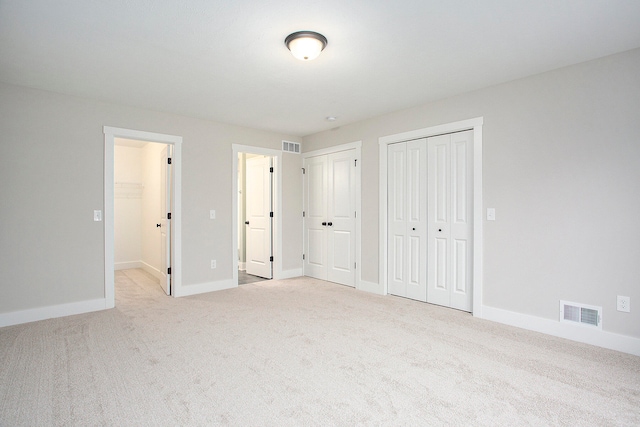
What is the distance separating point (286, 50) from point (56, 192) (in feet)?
9.89

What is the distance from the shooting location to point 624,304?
2797 millimetres

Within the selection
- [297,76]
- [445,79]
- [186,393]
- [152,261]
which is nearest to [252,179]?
[152,261]

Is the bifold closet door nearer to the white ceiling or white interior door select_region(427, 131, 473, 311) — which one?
white interior door select_region(427, 131, 473, 311)

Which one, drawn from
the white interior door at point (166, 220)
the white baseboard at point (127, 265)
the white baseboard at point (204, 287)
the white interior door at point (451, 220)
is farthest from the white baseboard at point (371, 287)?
the white baseboard at point (127, 265)

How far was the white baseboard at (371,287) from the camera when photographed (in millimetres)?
4741

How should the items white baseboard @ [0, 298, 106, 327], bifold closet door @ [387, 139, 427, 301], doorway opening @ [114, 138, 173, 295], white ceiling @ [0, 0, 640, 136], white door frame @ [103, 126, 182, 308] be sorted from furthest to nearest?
1. doorway opening @ [114, 138, 173, 295]
2. bifold closet door @ [387, 139, 427, 301]
3. white door frame @ [103, 126, 182, 308]
4. white baseboard @ [0, 298, 106, 327]
5. white ceiling @ [0, 0, 640, 136]

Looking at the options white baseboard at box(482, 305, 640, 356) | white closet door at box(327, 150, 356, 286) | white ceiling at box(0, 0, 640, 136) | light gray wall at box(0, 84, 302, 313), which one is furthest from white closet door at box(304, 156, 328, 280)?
white baseboard at box(482, 305, 640, 356)

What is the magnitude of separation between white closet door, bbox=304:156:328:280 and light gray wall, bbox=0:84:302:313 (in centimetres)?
200

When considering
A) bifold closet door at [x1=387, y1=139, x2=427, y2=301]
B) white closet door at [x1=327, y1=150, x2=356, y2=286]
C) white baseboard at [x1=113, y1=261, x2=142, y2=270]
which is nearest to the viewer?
bifold closet door at [x1=387, y1=139, x2=427, y2=301]

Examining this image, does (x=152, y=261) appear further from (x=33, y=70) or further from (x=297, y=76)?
(x=297, y=76)

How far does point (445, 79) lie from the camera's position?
339 centimetres

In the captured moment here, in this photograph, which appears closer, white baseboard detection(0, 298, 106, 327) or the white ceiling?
the white ceiling

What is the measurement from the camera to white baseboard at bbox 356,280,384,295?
4.74 meters

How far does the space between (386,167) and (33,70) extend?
13.0 feet
